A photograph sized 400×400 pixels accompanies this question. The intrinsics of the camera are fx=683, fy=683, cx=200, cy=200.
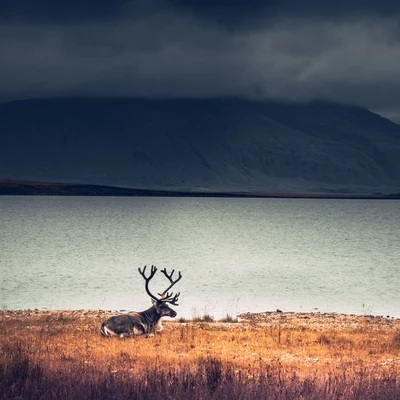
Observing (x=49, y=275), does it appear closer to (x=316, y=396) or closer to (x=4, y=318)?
(x=4, y=318)

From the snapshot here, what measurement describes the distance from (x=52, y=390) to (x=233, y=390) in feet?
9.63

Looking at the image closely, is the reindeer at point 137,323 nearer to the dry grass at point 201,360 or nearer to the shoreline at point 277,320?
the dry grass at point 201,360

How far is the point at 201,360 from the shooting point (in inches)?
641

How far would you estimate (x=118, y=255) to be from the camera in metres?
76.8

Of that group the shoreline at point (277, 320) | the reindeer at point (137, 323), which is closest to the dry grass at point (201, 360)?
the shoreline at point (277, 320)

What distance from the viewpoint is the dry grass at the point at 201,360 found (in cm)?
1138

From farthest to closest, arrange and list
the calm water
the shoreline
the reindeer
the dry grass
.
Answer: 1. the calm water
2. the shoreline
3. the reindeer
4. the dry grass

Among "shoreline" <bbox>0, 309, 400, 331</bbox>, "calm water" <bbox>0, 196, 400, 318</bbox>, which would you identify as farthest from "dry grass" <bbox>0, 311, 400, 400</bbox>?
"calm water" <bbox>0, 196, 400, 318</bbox>

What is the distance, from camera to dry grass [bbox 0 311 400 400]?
1138 centimetres

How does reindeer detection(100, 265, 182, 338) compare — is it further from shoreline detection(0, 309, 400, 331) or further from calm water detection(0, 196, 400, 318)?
calm water detection(0, 196, 400, 318)

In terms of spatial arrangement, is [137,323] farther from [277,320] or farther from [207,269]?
[207,269]

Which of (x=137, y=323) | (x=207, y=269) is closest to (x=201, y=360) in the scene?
(x=137, y=323)

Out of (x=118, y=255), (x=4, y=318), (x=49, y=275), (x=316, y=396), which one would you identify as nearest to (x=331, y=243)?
(x=118, y=255)

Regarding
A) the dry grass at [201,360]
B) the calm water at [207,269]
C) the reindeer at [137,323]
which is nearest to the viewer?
the dry grass at [201,360]
